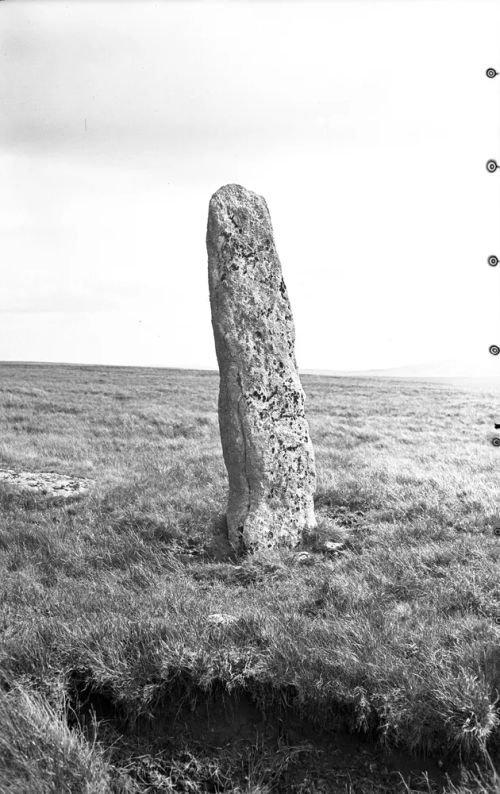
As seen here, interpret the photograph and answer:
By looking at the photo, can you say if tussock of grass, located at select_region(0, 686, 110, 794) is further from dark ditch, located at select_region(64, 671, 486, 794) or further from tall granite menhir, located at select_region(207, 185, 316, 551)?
tall granite menhir, located at select_region(207, 185, 316, 551)

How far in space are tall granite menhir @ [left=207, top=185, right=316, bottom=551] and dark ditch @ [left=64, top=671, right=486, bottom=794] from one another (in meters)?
3.54

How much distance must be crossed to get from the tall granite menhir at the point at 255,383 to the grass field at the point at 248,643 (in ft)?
1.74

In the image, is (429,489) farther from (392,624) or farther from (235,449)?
(392,624)

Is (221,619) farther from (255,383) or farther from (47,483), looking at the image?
(47,483)

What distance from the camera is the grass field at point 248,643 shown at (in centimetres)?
434

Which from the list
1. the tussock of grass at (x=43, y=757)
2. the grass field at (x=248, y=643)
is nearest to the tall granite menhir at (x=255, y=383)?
the grass field at (x=248, y=643)

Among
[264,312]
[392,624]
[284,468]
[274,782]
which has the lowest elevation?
[274,782]

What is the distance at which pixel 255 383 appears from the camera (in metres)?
8.61

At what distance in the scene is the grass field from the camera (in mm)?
4344

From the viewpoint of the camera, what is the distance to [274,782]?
4238mm

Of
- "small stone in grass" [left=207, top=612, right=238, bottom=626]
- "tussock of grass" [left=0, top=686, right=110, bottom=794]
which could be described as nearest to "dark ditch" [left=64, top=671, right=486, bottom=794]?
"tussock of grass" [left=0, top=686, right=110, bottom=794]

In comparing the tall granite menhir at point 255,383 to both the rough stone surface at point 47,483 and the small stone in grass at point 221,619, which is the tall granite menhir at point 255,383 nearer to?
the small stone in grass at point 221,619

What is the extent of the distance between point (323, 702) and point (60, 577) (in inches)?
160

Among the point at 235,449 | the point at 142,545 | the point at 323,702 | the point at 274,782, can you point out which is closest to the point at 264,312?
the point at 235,449
